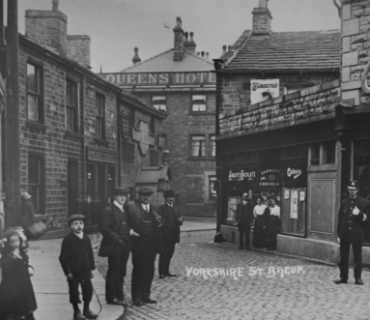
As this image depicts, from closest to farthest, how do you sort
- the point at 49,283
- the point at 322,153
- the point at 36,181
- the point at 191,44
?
1. the point at 36,181
2. the point at 49,283
3. the point at 191,44
4. the point at 322,153

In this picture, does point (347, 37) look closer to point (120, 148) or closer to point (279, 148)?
Answer: point (279, 148)

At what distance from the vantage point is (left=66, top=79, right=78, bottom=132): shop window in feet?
21.6

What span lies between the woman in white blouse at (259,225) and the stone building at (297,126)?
31cm

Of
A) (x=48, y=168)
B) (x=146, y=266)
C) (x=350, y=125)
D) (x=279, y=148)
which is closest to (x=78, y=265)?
(x=48, y=168)

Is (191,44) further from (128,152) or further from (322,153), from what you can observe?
(322,153)

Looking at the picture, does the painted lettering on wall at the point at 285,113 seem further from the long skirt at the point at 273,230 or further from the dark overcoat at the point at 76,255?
the dark overcoat at the point at 76,255

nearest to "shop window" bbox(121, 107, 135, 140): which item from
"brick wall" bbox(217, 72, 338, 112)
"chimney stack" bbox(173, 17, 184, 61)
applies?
"chimney stack" bbox(173, 17, 184, 61)

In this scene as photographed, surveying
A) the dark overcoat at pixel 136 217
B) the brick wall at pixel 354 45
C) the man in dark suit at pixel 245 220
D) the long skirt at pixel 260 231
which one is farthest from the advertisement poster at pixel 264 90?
the dark overcoat at pixel 136 217

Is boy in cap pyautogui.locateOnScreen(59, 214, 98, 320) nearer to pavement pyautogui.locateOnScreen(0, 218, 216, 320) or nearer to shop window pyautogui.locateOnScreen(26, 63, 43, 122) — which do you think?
pavement pyautogui.locateOnScreen(0, 218, 216, 320)

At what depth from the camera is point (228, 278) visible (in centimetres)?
988

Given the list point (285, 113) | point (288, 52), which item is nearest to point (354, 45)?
point (285, 113)

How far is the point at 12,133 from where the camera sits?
558 centimetres

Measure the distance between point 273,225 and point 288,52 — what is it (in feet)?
13.2

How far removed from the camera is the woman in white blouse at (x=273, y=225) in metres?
14.1
